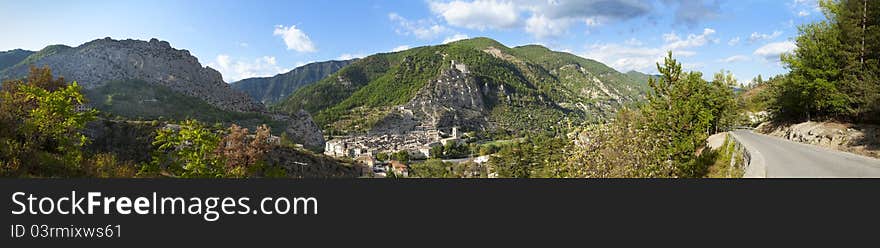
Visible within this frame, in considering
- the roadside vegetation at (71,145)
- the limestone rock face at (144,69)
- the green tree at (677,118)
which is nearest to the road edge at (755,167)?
the green tree at (677,118)

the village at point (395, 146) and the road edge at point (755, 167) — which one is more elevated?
the road edge at point (755, 167)

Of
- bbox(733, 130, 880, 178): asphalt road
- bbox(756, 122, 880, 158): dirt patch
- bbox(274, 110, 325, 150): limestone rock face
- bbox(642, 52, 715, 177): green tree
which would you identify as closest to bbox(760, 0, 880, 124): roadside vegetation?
bbox(756, 122, 880, 158): dirt patch

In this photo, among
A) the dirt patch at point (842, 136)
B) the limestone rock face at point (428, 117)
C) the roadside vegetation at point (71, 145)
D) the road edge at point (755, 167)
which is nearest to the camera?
the road edge at point (755, 167)

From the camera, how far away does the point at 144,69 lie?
129m

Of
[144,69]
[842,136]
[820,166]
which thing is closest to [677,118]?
[820,166]

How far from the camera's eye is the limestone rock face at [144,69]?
119625 mm

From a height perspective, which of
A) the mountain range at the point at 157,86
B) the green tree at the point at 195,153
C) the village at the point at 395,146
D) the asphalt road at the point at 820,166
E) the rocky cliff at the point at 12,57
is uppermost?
the rocky cliff at the point at 12,57

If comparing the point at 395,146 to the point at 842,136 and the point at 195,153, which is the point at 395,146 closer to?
the point at 842,136

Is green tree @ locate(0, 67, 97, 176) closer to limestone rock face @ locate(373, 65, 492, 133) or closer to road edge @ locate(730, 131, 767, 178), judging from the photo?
road edge @ locate(730, 131, 767, 178)

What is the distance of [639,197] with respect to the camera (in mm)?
6688

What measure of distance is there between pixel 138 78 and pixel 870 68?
484 feet

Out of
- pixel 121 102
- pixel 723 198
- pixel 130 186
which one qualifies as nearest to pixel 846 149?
pixel 723 198

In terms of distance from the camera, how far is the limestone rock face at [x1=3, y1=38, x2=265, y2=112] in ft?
392

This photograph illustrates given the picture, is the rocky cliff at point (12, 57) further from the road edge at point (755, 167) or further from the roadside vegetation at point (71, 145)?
the road edge at point (755, 167)
